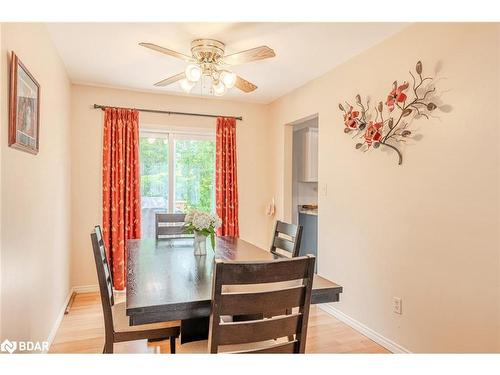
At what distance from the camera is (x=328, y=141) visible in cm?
321

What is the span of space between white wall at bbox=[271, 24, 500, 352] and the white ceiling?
254 millimetres

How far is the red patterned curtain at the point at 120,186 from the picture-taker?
3.65m

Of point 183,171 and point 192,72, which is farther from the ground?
point 192,72

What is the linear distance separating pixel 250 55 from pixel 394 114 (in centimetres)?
116

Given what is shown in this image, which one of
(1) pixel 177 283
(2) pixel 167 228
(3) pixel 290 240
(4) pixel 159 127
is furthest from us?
(4) pixel 159 127

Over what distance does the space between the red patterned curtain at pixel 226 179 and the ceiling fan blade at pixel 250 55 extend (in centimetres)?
192

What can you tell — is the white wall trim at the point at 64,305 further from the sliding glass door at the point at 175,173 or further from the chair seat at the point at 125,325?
the sliding glass door at the point at 175,173

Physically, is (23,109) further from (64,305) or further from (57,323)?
(64,305)

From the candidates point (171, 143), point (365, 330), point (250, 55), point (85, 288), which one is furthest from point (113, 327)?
point (171, 143)

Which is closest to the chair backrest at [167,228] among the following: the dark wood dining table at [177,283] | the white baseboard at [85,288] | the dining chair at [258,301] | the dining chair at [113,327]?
the dark wood dining table at [177,283]

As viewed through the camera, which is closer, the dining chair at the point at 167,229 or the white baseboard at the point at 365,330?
the white baseboard at the point at 365,330

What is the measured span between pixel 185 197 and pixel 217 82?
2.03 m

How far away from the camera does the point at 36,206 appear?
206 centimetres

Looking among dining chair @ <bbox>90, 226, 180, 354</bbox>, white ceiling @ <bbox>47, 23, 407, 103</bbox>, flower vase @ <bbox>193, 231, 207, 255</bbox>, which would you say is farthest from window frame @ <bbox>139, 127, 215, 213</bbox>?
dining chair @ <bbox>90, 226, 180, 354</bbox>
